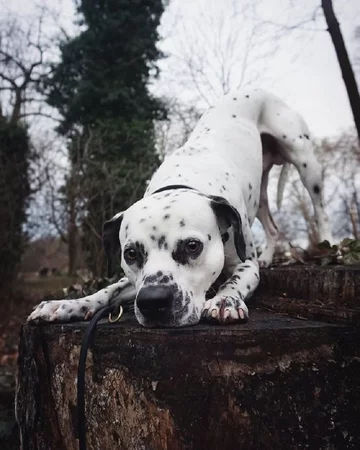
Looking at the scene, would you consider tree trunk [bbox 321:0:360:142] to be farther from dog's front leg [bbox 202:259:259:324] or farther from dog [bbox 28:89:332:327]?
dog's front leg [bbox 202:259:259:324]

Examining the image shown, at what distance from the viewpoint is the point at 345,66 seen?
282 inches

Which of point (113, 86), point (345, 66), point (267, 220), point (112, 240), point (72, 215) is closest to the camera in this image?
point (112, 240)

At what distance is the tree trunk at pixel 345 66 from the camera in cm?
703

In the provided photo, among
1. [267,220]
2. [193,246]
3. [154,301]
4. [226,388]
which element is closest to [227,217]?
[193,246]

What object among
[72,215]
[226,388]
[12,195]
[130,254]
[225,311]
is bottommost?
[226,388]

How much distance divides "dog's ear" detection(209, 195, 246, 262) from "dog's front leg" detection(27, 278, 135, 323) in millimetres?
722

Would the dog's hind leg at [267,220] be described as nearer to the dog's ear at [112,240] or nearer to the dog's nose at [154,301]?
the dog's ear at [112,240]

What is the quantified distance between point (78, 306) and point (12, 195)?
7.29 metres

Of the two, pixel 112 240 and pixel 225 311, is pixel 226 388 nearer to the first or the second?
pixel 225 311

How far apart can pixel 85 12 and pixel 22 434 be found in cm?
1438

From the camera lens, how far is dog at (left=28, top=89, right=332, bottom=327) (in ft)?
6.14

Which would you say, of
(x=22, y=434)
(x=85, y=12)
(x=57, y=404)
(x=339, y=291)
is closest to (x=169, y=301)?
(x=57, y=404)

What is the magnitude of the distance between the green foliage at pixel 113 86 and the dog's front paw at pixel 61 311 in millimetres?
9278

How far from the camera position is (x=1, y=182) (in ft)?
28.3
